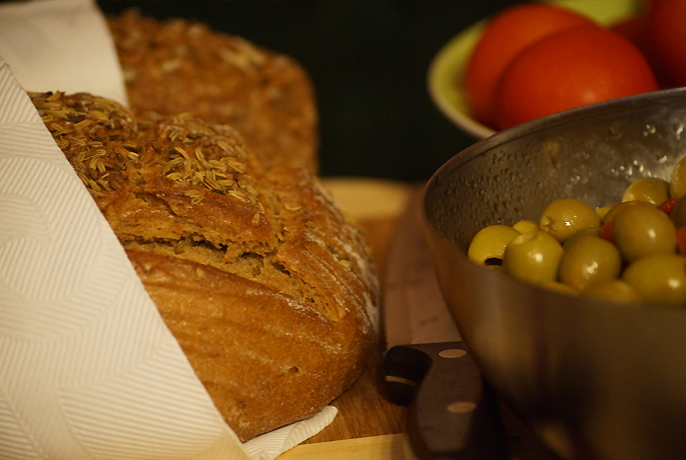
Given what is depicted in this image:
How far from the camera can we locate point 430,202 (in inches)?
25.6

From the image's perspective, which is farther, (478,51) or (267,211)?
(478,51)

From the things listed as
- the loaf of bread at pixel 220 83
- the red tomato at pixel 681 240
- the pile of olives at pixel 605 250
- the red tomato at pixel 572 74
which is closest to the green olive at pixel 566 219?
the pile of olives at pixel 605 250

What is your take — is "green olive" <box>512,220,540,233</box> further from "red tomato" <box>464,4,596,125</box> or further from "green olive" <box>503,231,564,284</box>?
"red tomato" <box>464,4,596,125</box>

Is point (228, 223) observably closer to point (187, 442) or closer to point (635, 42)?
point (187, 442)

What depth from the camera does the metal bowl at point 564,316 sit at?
1.53 ft

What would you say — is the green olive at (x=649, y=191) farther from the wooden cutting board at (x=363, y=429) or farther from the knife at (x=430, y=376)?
the wooden cutting board at (x=363, y=429)

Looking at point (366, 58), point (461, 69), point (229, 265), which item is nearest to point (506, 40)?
point (461, 69)

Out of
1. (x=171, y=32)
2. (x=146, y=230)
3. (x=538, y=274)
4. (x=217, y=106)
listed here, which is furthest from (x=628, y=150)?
(x=171, y=32)

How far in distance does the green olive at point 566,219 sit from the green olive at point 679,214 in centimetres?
9

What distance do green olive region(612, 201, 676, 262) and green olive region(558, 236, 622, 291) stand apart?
0.05ft

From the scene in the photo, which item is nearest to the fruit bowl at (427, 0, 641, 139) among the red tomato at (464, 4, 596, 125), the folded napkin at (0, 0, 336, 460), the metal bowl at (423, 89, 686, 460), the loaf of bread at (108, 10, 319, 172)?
the red tomato at (464, 4, 596, 125)

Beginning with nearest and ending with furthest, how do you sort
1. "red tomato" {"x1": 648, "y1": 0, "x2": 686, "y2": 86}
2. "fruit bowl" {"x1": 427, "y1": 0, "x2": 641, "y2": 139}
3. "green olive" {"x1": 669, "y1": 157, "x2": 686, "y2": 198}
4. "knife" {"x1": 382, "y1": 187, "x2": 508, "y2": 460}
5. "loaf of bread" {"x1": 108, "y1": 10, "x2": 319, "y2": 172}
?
"knife" {"x1": 382, "y1": 187, "x2": 508, "y2": 460}, "green olive" {"x1": 669, "y1": 157, "x2": 686, "y2": 198}, "red tomato" {"x1": 648, "y1": 0, "x2": 686, "y2": 86}, "fruit bowl" {"x1": 427, "y1": 0, "x2": 641, "y2": 139}, "loaf of bread" {"x1": 108, "y1": 10, "x2": 319, "y2": 172}

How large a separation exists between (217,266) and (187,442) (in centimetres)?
19

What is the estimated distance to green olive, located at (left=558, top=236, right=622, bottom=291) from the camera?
57 cm
